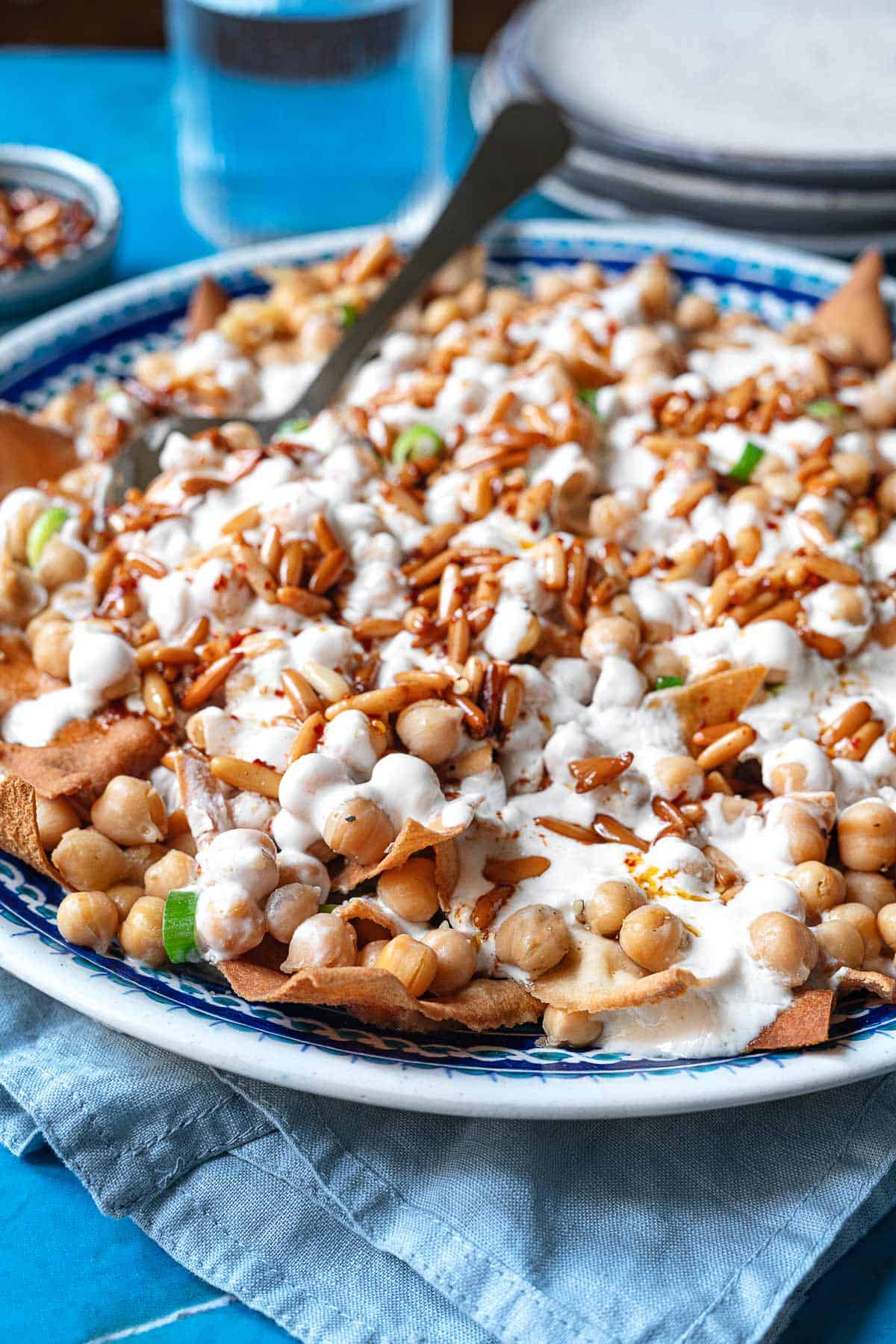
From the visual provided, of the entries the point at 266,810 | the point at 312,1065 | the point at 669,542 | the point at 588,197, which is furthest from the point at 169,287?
the point at 312,1065

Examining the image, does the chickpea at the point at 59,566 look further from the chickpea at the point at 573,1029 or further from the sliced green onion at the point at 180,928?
the chickpea at the point at 573,1029

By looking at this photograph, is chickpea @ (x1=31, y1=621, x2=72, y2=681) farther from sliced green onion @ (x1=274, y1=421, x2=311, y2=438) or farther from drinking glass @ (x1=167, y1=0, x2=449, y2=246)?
drinking glass @ (x1=167, y1=0, x2=449, y2=246)

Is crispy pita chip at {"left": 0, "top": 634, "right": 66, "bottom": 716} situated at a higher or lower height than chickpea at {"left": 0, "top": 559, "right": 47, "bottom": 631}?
lower

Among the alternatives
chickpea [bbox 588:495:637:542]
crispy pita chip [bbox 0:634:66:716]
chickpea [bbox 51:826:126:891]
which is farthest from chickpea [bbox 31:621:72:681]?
chickpea [bbox 588:495:637:542]

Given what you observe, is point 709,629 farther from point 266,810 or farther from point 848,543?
point 266,810

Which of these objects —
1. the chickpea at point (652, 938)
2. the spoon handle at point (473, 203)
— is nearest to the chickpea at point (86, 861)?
the chickpea at point (652, 938)

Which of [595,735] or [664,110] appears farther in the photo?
[664,110]

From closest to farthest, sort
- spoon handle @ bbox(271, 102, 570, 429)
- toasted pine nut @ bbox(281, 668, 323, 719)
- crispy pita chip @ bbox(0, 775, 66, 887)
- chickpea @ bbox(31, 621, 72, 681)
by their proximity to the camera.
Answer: crispy pita chip @ bbox(0, 775, 66, 887), toasted pine nut @ bbox(281, 668, 323, 719), chickpea @ bbox(31, 621, 72, 681), spoon handle @ bbox(271, 102, 570, 429)

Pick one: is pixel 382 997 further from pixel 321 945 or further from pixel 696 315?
pixel 696 315
